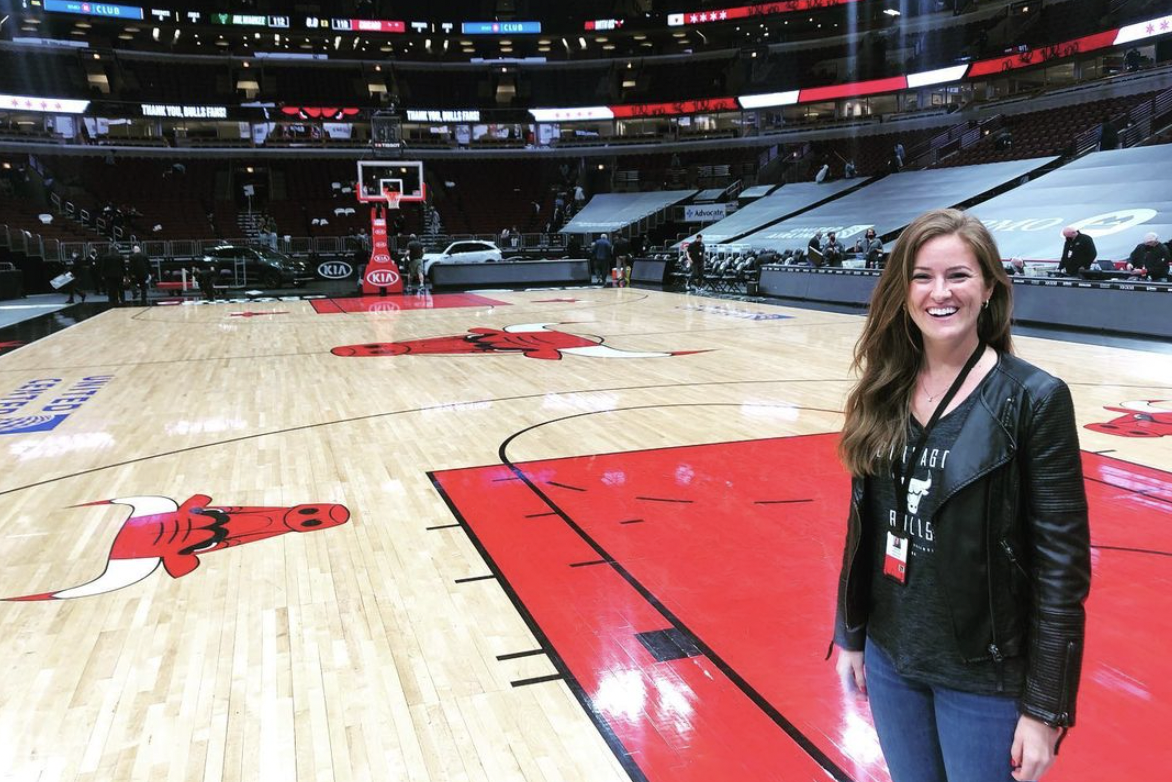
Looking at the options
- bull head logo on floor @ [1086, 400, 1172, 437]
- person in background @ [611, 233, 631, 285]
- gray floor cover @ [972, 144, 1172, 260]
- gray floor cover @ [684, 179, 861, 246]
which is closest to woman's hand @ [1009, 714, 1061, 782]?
bull head logo on floor @ [1086, 400, 1172, 437]

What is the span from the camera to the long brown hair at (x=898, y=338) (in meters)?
1.72

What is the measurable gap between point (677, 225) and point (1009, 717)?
36012 millimetres

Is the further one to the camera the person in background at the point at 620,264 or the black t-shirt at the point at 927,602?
the person in background at the point at 620,264

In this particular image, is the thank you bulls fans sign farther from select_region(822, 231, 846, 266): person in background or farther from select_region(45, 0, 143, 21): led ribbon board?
select_region(45, 0, 143, 21): led ribbon board

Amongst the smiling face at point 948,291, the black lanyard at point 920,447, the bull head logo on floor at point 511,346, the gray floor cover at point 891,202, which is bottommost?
the bull head logo on floor at point 511,346

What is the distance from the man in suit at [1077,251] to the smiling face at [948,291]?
45.6 ft

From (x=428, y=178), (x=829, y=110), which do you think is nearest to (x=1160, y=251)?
(x=829, y=110)

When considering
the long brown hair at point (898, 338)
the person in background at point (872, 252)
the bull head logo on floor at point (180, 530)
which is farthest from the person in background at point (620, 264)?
the long brown hair at point (898, 338)

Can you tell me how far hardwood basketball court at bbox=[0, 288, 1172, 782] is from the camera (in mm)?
2898

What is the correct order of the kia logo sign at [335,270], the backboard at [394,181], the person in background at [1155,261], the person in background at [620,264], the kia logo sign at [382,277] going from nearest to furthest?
the person in background at [1155,261] → the backboard at [394,181] → the kia logo sign at [382,277] → the person in background at [620,264] → the kia logo sign at [335,270]

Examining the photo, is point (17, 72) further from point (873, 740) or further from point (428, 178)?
point (873, 740)

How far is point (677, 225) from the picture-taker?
120 ft

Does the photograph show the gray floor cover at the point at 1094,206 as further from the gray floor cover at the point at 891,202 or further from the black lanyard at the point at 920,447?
the black lanyard at the point at 920,447

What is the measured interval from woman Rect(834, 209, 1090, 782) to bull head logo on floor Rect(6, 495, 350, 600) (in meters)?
3.77
